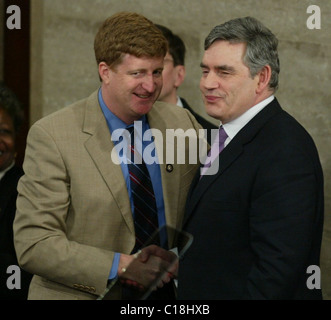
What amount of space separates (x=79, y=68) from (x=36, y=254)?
6.37ft

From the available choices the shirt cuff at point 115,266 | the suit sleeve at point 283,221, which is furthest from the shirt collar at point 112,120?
the suit sleeve at point 283,221

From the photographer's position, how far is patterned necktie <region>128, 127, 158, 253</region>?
8.33 feet

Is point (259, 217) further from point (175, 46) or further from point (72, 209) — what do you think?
point (175, 46)

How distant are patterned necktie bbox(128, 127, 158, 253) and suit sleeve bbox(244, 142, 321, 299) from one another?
1.59ft

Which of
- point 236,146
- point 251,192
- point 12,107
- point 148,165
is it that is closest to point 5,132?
point 12,107

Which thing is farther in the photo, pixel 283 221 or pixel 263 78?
pixel 263 78

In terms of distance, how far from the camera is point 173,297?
2.58 metres

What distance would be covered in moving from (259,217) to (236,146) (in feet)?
0.94

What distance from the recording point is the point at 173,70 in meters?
3.78

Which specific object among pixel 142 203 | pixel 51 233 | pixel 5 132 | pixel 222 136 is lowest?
pixel 51 233

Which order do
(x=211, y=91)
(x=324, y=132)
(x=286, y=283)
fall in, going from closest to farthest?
1. (x=286, y=283)
2. (x=211, y=91)
3. (x=324, y=132)

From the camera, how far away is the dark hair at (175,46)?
3777 mm
